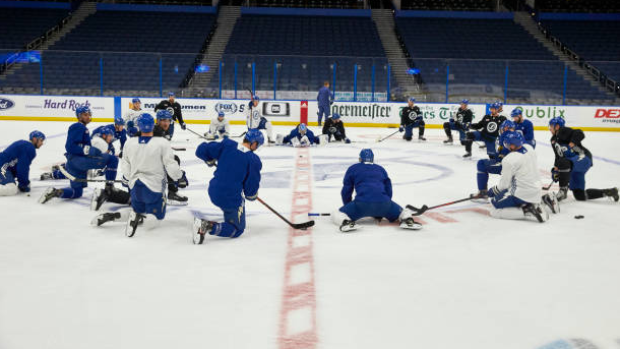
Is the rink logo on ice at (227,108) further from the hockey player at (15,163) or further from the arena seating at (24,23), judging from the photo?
the hockey player at (15,163)

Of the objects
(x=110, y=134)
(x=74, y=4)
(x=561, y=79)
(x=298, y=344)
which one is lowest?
(x=298, y=344)

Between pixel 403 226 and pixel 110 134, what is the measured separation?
14.4 ft

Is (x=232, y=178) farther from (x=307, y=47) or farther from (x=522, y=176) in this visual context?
(x=307, y=47)

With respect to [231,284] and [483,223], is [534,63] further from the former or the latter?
[231,284]

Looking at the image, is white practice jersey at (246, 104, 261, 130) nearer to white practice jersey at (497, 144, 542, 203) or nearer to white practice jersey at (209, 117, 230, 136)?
white practice jersey at (209, 117, 230, 136)

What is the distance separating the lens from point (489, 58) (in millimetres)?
30297

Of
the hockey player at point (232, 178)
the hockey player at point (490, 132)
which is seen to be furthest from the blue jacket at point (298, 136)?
the hockey player at point (232, 178)

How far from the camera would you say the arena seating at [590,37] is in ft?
100

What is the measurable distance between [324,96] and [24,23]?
19685 millimetres

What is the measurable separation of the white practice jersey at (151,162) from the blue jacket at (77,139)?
1.98 m

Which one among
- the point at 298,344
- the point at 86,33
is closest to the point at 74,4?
the point at 86,33

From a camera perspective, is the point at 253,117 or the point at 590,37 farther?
the point at 590,37

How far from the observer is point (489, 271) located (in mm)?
5199

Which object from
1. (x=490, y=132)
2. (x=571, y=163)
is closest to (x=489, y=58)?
(x=490, y=132)
